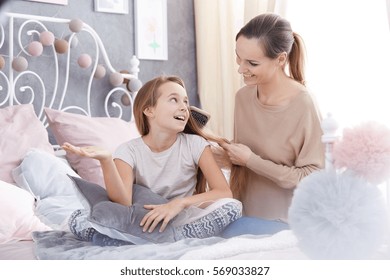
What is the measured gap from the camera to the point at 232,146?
124cm

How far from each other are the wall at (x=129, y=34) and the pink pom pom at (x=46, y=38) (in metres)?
0.09

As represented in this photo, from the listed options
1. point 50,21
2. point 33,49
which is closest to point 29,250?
point 33,49

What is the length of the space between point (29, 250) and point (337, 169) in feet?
2.01

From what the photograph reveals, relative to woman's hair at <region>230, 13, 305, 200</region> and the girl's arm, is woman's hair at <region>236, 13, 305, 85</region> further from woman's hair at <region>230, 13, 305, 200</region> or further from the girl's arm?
the girl's arm

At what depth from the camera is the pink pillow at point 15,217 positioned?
1.24 m

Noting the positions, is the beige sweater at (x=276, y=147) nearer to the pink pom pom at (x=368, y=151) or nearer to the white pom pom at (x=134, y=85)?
the pink pom pom at (x=368, y=151)

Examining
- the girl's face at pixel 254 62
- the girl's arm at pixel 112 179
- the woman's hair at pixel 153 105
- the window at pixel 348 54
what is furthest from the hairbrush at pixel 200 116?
the window at pixel 348 54

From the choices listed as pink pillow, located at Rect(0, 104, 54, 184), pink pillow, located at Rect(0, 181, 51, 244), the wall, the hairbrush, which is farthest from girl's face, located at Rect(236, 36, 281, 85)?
the wall

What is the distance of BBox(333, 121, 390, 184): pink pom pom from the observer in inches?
27.2

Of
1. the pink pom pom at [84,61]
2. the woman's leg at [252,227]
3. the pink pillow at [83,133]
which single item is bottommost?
the woman's leg at [252,227]

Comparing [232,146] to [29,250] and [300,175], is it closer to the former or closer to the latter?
[300,175]

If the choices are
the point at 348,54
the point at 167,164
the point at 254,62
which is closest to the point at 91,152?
the point at 167,164

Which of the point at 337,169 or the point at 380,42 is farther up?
the point at 380,42
